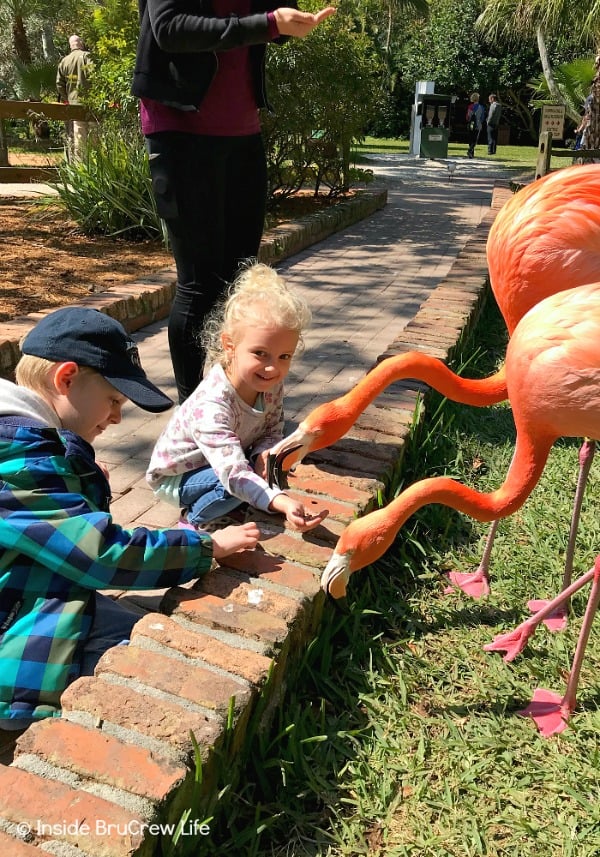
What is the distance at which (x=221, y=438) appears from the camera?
8.54 feet

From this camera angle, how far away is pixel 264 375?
266 centimetres

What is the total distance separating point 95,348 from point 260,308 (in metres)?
0.77

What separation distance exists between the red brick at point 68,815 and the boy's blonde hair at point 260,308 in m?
1.61

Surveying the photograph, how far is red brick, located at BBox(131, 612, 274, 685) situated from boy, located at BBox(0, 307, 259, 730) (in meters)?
0.17

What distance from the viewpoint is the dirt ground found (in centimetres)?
531

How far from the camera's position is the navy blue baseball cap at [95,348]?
196 cm

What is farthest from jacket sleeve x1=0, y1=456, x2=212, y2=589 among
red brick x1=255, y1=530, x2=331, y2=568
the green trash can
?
the green trash can

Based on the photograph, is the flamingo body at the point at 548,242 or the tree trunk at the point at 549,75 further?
the tree trunk at the point at 549,75

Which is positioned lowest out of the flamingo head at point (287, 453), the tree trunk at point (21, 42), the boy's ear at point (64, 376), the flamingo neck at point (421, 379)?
the flamingo head at point (287, 453)

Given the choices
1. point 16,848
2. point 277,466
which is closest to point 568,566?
point 277,466

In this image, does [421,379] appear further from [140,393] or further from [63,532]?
[63,532]

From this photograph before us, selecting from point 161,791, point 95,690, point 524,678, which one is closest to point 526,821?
point 524,678

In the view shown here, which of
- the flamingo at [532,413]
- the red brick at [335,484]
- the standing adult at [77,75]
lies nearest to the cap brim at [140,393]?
the flamingo at [532,413]

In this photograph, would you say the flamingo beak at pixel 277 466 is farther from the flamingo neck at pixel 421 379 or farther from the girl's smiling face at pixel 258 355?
the girl's smiling face at pixel 258 355
